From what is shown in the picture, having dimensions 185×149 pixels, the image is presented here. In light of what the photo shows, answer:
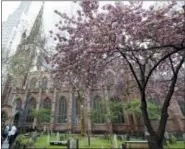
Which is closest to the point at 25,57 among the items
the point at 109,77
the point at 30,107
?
the point at 109,77

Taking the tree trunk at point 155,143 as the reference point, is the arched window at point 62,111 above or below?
above

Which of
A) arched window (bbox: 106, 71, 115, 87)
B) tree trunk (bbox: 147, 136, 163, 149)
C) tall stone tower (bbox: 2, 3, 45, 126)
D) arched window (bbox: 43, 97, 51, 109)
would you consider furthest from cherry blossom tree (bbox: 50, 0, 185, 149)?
arched window (bbox: 43, 97, 51, 109)

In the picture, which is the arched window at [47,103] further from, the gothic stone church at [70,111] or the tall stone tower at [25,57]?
the tall stone tower at [25,57]

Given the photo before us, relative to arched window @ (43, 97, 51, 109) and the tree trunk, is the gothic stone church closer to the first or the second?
arched window @ (43, 97, 51, 109)

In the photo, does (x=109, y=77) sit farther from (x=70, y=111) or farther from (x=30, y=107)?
(x=30, y=107)

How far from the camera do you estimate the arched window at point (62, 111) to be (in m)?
31.8

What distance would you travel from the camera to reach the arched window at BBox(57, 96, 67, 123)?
1251 inches

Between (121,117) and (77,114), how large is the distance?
8.41m

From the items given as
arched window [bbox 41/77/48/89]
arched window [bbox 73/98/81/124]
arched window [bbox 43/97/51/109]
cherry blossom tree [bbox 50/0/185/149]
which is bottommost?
cherry blossom tree [bbox 50/0/185/149]

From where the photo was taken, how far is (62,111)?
3300 cm

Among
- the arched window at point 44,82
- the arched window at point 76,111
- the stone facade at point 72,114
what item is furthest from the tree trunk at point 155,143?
the arched window at point 44,82

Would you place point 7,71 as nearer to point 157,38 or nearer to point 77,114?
point 157,38

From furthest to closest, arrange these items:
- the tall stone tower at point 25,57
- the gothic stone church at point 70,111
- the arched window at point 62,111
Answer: the arched window at point 62,111, the gothic stone church at point 70,111, the tall stone tower at point 25,57

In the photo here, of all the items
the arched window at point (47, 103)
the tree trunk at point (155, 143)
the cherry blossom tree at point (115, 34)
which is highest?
the arched window at point (47, 103)
